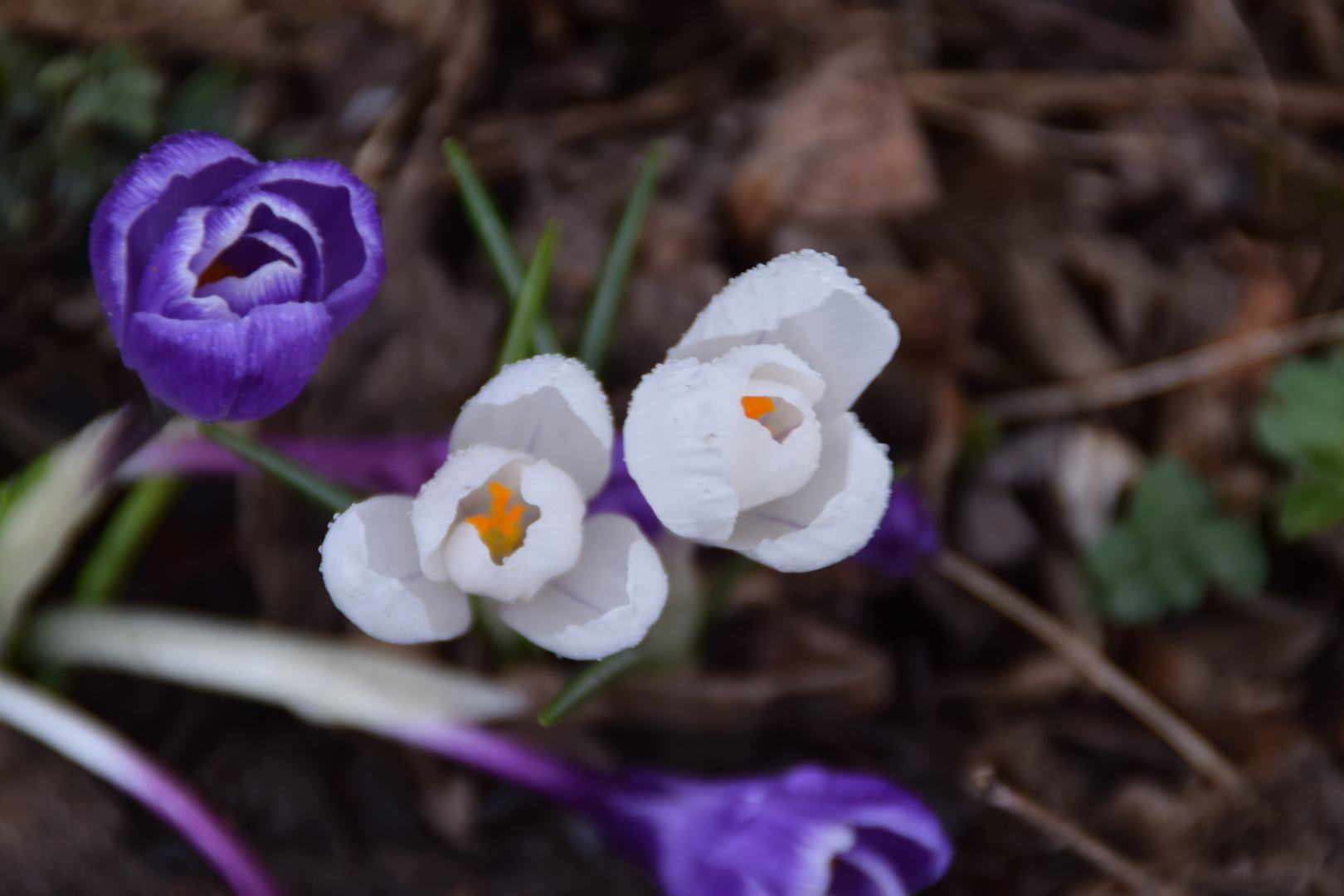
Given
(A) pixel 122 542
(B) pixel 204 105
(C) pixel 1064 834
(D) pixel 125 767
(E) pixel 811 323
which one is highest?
(B) pixel 204 105

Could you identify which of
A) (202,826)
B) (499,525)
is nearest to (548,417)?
(499,525)

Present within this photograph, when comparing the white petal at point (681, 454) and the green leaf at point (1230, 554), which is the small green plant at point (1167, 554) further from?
the white petal at point (681, 454)

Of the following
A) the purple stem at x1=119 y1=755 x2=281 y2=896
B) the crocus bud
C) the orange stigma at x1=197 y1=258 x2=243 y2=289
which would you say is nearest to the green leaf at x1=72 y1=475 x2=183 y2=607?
the purple stem at x1=119 y1=755 x2=281 y2=896

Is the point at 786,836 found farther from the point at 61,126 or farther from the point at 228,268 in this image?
the point at 61,126

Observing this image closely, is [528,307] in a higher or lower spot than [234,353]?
lower

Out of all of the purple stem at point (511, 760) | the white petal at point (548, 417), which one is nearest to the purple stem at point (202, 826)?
the purple stem at point (511, 760)

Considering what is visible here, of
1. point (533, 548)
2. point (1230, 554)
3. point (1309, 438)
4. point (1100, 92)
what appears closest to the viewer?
point (533, 548)

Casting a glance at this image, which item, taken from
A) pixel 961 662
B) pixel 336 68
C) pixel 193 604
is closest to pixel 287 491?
pixel 193 604

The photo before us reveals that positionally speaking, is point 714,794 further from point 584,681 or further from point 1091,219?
point 1091,219
